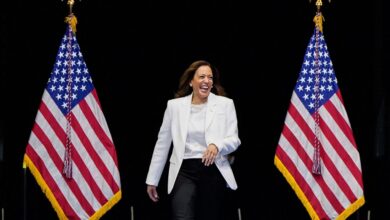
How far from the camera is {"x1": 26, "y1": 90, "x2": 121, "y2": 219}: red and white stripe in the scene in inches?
245

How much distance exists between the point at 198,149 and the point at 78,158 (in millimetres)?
1557

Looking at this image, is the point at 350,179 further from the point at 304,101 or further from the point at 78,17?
the point at 78,17

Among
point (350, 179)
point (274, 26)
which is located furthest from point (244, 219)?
point (274, 26)

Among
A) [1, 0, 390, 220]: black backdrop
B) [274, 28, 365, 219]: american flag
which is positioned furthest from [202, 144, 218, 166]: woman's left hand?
[1, 0, 390, 220]: black backdrop

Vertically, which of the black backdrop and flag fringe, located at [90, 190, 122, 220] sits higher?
the black backdrop

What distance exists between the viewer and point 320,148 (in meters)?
6.18

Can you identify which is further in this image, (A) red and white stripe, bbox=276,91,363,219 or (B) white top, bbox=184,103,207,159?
(A) red and white stripe, bbox=276,91,363,219

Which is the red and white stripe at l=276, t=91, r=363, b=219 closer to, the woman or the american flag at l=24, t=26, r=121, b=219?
the woman

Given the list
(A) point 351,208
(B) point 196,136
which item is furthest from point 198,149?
(A) point 351,208

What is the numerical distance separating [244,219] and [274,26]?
72.1 inches

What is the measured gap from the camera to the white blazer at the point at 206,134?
16.5 feet

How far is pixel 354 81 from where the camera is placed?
272 inches

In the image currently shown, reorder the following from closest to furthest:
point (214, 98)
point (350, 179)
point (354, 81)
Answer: point (214, 98), point (350, 179), point (354, 81)

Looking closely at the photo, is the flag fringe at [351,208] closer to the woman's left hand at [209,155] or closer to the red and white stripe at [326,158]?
the red and white stripe at [326,158]
